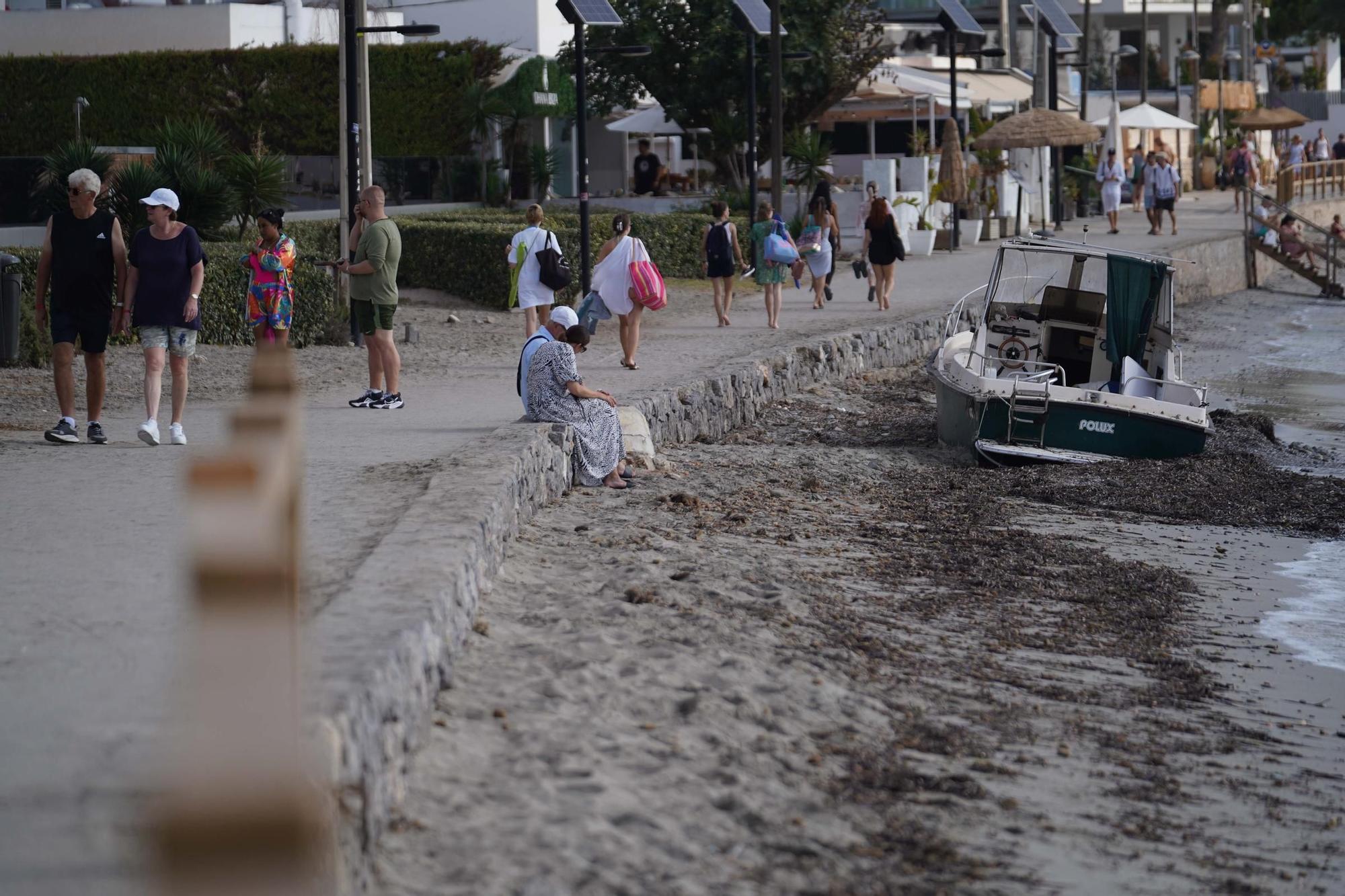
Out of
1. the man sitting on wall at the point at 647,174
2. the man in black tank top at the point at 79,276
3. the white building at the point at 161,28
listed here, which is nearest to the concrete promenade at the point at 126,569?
the man in black tank top at the point at 79,276

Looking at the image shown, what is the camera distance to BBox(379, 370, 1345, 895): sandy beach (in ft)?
16.1

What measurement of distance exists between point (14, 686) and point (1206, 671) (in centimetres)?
527

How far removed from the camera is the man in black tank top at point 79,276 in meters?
10.3

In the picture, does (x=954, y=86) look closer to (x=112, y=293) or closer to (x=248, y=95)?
(x=248, y=95)

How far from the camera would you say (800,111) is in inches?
1284

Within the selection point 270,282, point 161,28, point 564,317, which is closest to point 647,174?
point 161,28

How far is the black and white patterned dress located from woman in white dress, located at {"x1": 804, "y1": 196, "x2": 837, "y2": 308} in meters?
11.0

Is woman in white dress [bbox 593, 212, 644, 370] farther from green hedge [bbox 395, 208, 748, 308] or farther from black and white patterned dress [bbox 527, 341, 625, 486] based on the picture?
green hedge [bbox 395, 208, 748, 308]

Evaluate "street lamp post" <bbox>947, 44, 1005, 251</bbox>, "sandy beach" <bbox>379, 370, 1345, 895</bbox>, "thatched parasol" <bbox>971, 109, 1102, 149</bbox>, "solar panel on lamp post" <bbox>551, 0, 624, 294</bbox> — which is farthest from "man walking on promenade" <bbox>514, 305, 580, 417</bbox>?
"thatched parasol" <bbox>971, 109, 1102, 149</bbox>

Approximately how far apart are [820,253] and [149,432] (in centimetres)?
1245

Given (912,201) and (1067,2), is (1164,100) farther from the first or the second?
(912,201)

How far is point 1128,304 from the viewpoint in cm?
1561

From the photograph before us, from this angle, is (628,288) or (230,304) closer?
(628,288)

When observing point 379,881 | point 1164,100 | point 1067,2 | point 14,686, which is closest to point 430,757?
point 379,881
